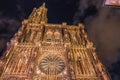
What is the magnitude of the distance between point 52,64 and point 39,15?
20.3 metres

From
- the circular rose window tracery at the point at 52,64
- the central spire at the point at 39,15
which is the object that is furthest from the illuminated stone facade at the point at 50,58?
the central spire at the point at 39,15

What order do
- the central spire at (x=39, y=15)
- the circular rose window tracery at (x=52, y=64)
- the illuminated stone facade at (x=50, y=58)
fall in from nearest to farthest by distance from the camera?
the illuminated stone facade at (x=50, y=58), the circular rose window tracery at (x=52, y=64), the central spire at (x=39, y=15)

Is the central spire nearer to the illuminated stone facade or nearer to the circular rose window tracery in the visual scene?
the illuminated stone facade

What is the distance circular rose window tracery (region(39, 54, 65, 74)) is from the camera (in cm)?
2907

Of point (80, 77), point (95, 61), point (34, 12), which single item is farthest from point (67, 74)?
point (34, 12)

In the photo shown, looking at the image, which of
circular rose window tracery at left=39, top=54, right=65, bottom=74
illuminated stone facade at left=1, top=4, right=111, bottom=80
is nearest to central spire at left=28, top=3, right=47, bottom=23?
illuminated stone facade at left=1, top=4, right=111, bottom=80

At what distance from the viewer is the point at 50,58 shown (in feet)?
102

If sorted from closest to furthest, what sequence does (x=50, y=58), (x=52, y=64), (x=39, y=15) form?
1. (x=52, y=64)
2. (x=50, y=58)
3. (x=39, y=15)

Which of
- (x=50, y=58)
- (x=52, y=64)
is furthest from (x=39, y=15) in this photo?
(x=52, y=64)

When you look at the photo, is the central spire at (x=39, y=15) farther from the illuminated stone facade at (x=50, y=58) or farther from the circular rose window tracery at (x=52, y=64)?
the circular rose window tracery at (x=52, y=64)

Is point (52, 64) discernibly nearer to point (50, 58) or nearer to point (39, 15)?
point (50, 58)

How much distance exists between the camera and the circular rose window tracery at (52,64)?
29069mm

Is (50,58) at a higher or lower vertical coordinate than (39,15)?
lower

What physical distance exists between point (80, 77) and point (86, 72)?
1.35 metres
